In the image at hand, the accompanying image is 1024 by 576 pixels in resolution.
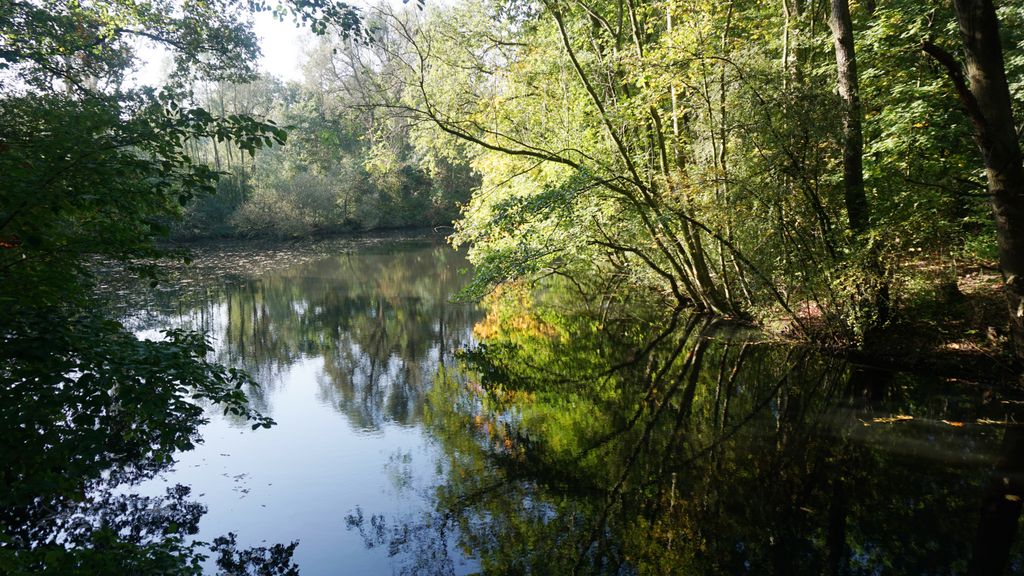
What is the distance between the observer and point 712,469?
647 centimetres

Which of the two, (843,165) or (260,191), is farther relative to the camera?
(260,191)

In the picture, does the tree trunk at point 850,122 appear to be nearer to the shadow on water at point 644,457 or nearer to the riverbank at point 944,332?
the riverbank at point 944,332

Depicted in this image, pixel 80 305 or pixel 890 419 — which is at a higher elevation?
pixel 80 305

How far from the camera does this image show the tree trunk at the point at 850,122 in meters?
8.52

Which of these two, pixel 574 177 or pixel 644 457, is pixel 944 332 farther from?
pixel 574 177

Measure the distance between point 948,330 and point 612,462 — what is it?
5.75m

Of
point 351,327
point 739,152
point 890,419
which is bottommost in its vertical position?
point 351,327

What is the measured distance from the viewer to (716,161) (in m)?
9.72

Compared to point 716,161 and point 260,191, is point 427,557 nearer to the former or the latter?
point 716,161

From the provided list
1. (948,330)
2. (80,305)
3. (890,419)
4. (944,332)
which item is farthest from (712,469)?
(80,305)

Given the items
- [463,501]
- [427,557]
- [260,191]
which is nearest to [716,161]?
[463,501]

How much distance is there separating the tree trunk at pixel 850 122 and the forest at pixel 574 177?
5 centimetres

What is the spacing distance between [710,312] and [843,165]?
5112 millimetres

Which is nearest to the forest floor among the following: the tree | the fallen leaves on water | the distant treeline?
the fallen leaves on water
